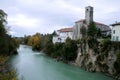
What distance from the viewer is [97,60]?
3097cm

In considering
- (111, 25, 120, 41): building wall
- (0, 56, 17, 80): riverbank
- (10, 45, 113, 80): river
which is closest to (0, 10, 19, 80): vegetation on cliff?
(0, 56, 17, 80): riverbank

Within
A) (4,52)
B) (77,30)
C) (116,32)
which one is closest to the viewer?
(4,52)

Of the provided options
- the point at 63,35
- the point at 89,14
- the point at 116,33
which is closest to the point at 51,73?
the point at 116,33

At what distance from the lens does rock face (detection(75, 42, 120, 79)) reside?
1085 inches

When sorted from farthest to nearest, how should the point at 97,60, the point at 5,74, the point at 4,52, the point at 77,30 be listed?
the point at 77,30
the point at 97,60
the point at 4,52
the point at 5,74

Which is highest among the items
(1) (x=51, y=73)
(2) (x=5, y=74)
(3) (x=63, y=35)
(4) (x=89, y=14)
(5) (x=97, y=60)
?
(4) (x=89, y=14)

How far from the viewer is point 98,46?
3228 cm

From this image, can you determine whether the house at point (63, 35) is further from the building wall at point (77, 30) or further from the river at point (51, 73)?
the river at point (51, 73)

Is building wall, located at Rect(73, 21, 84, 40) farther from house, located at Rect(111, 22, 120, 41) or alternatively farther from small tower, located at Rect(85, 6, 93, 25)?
house, located at Rect(111, 22, 120, 41)

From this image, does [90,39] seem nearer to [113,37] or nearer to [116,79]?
[113,37]

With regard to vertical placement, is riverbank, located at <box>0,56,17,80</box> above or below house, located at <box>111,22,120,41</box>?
below

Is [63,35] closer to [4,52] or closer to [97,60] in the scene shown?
[97,60]

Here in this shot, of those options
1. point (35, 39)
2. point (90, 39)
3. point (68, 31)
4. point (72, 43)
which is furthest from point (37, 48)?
point (90, 39)

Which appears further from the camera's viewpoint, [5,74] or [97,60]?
[97,60]
